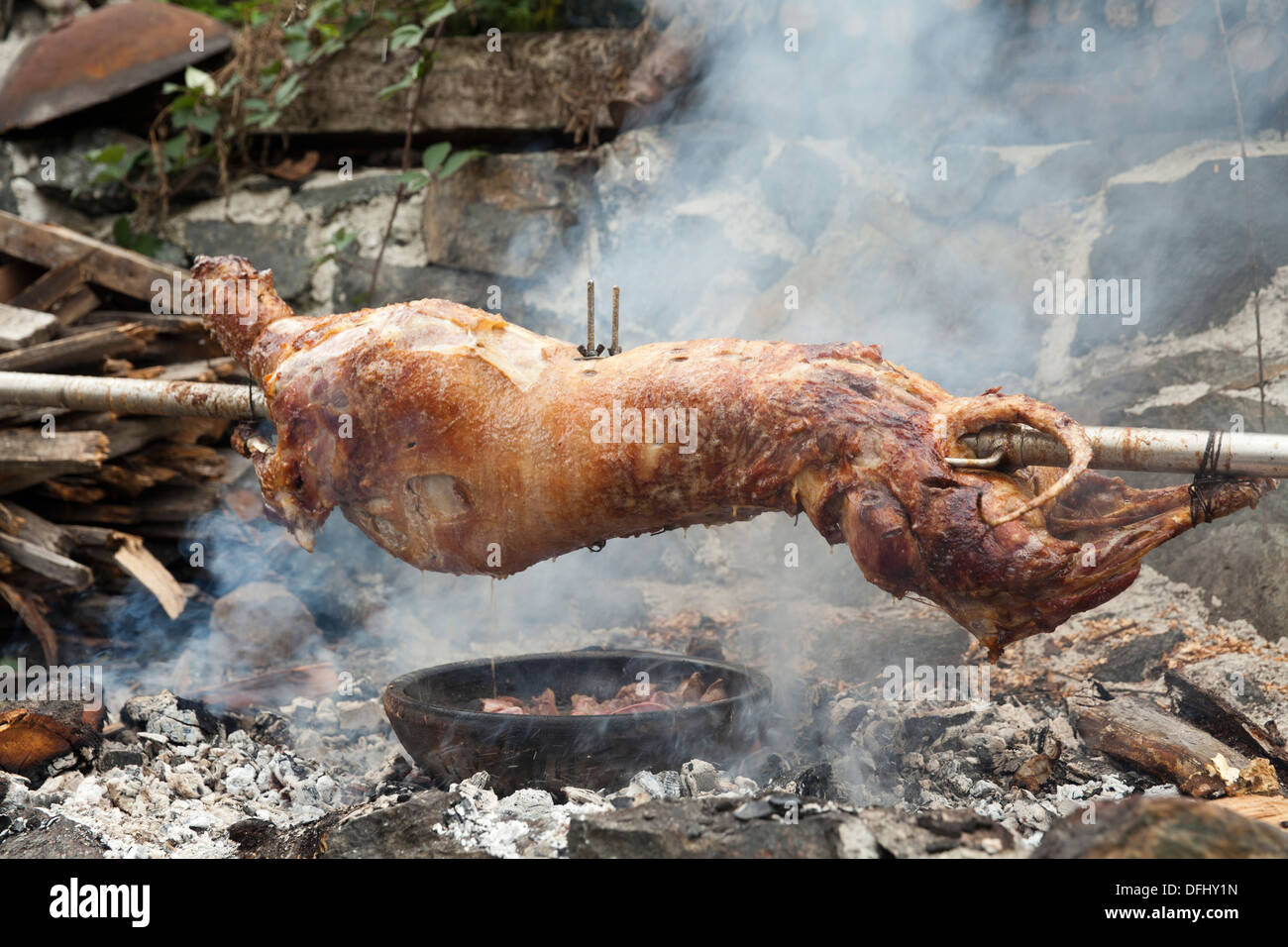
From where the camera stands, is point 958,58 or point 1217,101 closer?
point 1217,101

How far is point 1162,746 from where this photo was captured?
319 centimetres

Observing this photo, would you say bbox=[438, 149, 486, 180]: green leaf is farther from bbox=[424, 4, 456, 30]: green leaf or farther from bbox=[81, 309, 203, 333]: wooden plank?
bbox=[81, 309, 203, 333]: wooden plank

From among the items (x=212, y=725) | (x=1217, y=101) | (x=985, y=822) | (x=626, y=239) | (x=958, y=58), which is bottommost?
(x=212, y=725)

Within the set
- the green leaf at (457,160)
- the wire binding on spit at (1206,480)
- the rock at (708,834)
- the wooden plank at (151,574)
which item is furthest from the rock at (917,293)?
the wooden plank at (151,574)

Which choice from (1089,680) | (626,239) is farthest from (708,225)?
(1089,680)

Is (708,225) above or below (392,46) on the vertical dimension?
below

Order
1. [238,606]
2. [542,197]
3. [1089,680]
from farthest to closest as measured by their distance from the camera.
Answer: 1. [542,197]
2. [238,606]
3. [1089,680]

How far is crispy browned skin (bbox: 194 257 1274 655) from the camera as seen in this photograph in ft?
8.90

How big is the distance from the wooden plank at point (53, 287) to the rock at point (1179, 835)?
561 centimetres

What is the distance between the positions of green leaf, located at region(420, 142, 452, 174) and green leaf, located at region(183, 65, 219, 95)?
4.85 ft

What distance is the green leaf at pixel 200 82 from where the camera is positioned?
5.88 metres

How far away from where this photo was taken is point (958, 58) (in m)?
4.71
